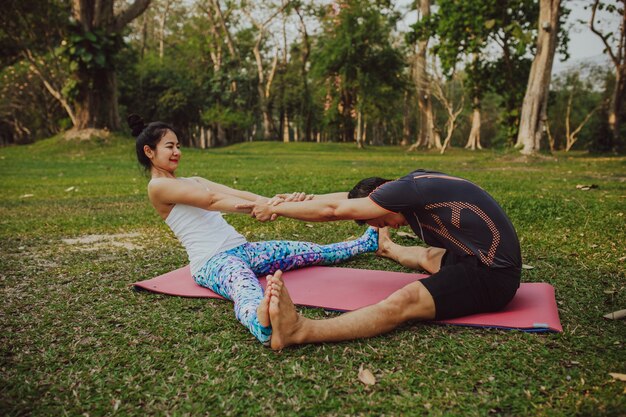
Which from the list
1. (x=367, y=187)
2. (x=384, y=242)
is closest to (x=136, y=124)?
(x=367, y=187)

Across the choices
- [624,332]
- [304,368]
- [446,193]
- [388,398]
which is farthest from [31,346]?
[624,332]

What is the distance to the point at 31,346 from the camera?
2.75 m

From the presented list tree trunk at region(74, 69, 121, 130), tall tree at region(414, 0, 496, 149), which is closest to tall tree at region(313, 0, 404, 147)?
tall tree at region(414, 0, 496, 149)

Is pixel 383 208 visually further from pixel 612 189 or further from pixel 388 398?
pixel 612 189

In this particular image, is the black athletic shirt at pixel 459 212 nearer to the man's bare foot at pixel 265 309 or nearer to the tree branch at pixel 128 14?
the man's bare foot at pixel 265 309

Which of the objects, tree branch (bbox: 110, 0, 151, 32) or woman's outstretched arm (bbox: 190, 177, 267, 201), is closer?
woman's outstretched arm (bbox: 190, 177, 267, 201)

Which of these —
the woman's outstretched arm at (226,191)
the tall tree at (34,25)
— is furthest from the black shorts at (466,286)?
the tall tree at (34,25)

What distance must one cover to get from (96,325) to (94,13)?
686 inches

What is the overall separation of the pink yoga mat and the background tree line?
47.3ft

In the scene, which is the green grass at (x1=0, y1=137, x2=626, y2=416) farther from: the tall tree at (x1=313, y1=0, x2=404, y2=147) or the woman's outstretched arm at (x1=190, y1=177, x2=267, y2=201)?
the tall tree at (x1=313, y1=0, x2=404, y2=147)

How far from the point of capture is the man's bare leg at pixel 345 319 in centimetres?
251

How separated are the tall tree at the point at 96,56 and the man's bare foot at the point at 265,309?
17044 millimetres

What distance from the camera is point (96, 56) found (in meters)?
17.1

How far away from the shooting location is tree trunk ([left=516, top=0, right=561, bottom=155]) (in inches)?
606
